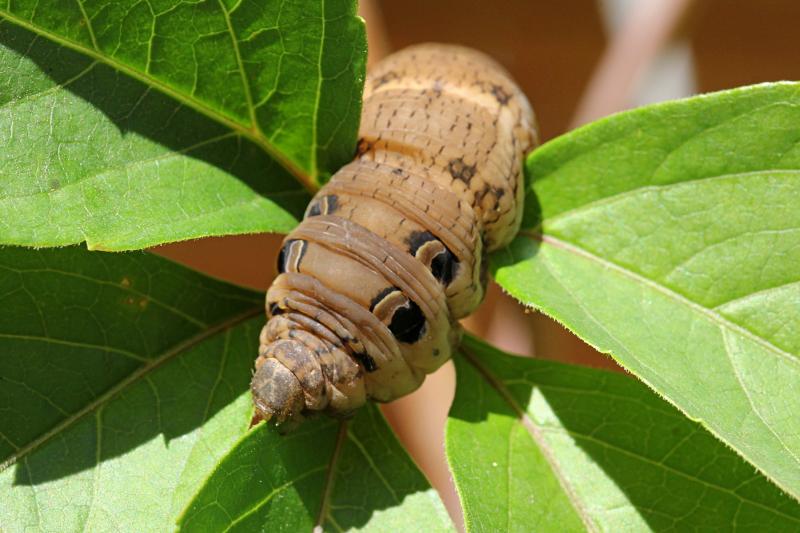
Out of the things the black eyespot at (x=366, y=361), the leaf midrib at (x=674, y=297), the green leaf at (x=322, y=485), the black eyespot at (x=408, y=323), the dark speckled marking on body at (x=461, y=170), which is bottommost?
the green leaf at (x=322, y=485)

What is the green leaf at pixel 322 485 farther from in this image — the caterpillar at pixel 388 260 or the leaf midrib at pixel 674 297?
the leaf midrib at pixel 674 297

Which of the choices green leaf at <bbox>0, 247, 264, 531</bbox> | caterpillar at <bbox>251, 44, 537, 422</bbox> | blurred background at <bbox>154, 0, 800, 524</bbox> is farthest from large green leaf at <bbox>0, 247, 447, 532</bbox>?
blurred background at <bbox>154, 0, 800, 524</bbox>

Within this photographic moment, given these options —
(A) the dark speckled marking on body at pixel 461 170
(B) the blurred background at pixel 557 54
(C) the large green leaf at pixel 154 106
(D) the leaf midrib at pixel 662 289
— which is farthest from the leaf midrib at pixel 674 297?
(B) the blurred background at pixel 557 54

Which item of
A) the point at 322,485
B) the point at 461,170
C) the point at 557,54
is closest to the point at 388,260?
the point at 461,170

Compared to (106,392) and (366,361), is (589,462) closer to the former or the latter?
(366,361)

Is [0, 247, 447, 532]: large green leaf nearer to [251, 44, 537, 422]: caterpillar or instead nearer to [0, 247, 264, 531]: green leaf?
[0, 247, 264, 531]: green leaf

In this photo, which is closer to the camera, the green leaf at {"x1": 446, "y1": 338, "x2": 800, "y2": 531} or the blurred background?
the green leaf at {"x1": 446, "y1": 338, "x2": 800, "y2": 531}
